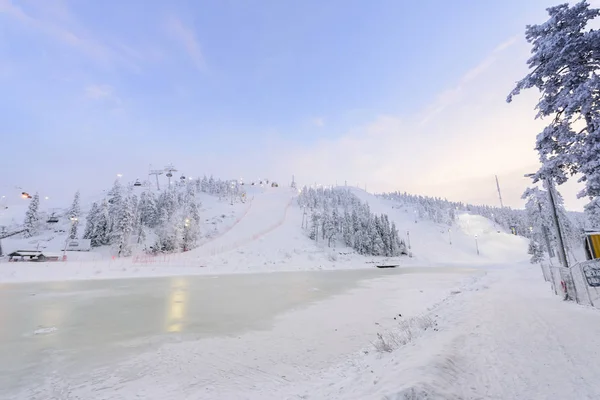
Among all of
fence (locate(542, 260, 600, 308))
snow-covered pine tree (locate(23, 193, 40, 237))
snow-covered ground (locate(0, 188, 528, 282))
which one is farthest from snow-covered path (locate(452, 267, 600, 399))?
snow-covered pine tree (locate(23, 193, 40, 237))

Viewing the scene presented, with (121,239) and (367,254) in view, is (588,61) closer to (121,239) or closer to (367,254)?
(121,239)

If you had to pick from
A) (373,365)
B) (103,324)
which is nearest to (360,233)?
(103,324)

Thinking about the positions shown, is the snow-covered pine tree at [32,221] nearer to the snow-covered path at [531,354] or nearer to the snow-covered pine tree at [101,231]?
the snow-covered pine tree at [101,231]

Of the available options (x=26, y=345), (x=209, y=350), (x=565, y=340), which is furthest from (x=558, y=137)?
(x=26, y=345)

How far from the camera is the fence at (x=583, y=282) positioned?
42.1ft

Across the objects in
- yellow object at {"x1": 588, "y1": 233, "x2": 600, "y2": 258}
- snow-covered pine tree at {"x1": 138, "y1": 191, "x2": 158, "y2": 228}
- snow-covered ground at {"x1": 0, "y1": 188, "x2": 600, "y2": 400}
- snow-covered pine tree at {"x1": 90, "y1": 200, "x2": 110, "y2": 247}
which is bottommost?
snow-covered ground at {"x1": 0, "y1": 188, "x2": 600, "y2": 400}

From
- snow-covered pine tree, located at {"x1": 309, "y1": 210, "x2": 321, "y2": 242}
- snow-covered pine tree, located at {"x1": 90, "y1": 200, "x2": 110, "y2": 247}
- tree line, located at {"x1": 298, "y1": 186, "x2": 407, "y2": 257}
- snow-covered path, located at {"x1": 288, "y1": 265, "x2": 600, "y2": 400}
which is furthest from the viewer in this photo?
snow-covered pine tree, located at {"x1": 309, "y1": 210, "x2": 321, "y2": 242}

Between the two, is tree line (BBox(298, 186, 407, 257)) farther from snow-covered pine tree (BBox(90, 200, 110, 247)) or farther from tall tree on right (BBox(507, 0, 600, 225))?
tall tree on right (BBox(507, 0, 600, 225))

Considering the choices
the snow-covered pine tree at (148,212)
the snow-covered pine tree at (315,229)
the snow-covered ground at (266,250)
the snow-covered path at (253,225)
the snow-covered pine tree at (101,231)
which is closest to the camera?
the snow-covered ground at (266,250)

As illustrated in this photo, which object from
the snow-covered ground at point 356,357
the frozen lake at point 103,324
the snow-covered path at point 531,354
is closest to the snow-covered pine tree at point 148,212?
the frozen lake at point 103,324

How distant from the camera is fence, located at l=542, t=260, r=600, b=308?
1282 cm

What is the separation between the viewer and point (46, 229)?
89812 millimetres

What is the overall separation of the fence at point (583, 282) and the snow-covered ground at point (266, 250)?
149ft

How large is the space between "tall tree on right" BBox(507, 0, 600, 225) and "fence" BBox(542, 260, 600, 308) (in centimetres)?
544
